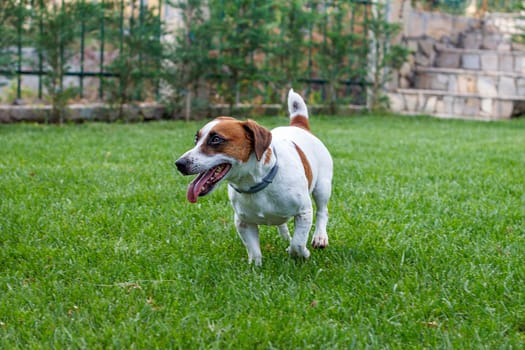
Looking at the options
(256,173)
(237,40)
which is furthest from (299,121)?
(237,40)

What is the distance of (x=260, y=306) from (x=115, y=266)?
3.12ft

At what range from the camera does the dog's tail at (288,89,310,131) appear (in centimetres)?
454

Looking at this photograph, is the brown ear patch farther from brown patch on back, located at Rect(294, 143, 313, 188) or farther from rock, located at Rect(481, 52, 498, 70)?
rock, located at Rect(481, 52, 498, 70)

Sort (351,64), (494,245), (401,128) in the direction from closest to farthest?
1. (494,245)
2. (401,128)
3. (351,64)

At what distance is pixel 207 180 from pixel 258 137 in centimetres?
31

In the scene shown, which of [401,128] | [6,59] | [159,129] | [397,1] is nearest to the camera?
[6,59]

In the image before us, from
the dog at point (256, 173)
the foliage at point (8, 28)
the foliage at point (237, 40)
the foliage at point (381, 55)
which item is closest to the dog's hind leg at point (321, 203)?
the dog at point (256, 173)

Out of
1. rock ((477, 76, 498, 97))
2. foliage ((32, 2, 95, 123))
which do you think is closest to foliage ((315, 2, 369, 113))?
rock ((477, 76, 498, 97))

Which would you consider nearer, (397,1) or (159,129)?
(159,129)

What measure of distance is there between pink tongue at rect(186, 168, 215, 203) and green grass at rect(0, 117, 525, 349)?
0.42 meters

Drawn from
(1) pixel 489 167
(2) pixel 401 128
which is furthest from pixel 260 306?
(2) pixel 401 128

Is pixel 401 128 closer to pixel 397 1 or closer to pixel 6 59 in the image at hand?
pixel 397 1

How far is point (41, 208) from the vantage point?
16.5 ft

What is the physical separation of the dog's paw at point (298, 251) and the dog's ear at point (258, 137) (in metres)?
0.60
